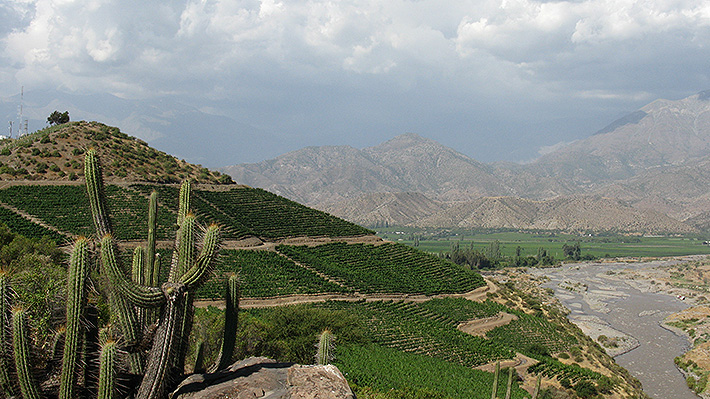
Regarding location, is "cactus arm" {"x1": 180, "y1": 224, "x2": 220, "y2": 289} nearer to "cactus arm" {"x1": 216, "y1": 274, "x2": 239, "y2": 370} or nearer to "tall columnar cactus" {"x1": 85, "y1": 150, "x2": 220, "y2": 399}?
"tall columnar cactus" {"x1": 85, "y1": 150, "x2": 220, "y2": 399}

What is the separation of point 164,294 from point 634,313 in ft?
295

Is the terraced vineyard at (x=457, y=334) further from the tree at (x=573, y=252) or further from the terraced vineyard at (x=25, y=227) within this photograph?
the tree at (x=573, y=252)

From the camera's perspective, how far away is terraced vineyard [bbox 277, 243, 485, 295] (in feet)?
189

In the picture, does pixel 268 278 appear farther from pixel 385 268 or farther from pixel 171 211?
pixel 171 211

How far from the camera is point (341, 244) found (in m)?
69.4

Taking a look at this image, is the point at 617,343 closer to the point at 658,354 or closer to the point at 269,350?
the point at 658,354

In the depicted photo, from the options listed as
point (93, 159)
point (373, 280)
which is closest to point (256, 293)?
point (373, 280)

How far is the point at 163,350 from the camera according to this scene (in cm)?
995

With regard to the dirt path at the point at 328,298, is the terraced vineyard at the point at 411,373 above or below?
below

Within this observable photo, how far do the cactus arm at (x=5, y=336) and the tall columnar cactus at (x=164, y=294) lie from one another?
1.79 m

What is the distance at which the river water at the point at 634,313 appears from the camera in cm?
5150

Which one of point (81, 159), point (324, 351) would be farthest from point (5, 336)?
point (81, 159)

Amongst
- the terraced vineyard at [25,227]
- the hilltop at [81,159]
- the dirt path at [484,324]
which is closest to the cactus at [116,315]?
the dirt path at [484,324]

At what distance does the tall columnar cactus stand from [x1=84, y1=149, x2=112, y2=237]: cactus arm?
0.9 inches
